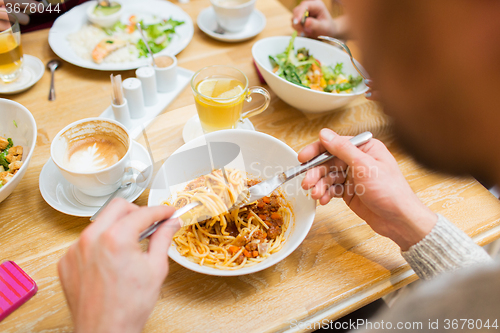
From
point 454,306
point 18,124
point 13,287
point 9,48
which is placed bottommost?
point 13,287

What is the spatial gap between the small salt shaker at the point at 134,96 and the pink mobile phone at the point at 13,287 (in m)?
0.76

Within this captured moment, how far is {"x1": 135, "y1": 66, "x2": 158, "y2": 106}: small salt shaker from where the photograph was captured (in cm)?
142

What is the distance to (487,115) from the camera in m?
0.47

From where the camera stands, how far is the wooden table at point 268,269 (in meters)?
0.88

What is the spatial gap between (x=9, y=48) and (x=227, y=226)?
1289mm

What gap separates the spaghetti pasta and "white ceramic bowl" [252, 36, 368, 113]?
49 cm

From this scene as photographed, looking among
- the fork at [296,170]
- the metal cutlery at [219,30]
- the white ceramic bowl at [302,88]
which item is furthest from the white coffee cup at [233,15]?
the fork at [296,170]

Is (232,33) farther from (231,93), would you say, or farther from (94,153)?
(94,153)

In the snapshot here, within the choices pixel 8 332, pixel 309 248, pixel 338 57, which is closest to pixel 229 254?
pixel 309 248

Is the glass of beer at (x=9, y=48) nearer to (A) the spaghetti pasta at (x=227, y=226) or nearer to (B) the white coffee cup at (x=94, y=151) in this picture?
(B) the white coffee cup at (x=94, y=151)

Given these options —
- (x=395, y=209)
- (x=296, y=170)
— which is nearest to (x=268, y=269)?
(x=296, y=170)

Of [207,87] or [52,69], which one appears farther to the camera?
[52,69]

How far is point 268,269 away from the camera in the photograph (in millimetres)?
986

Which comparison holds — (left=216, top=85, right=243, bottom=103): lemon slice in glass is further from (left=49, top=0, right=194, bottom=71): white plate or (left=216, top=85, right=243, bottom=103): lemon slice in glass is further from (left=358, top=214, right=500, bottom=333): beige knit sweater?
(left=358, top=214, right=500, bottom=333): beige knit sweater
